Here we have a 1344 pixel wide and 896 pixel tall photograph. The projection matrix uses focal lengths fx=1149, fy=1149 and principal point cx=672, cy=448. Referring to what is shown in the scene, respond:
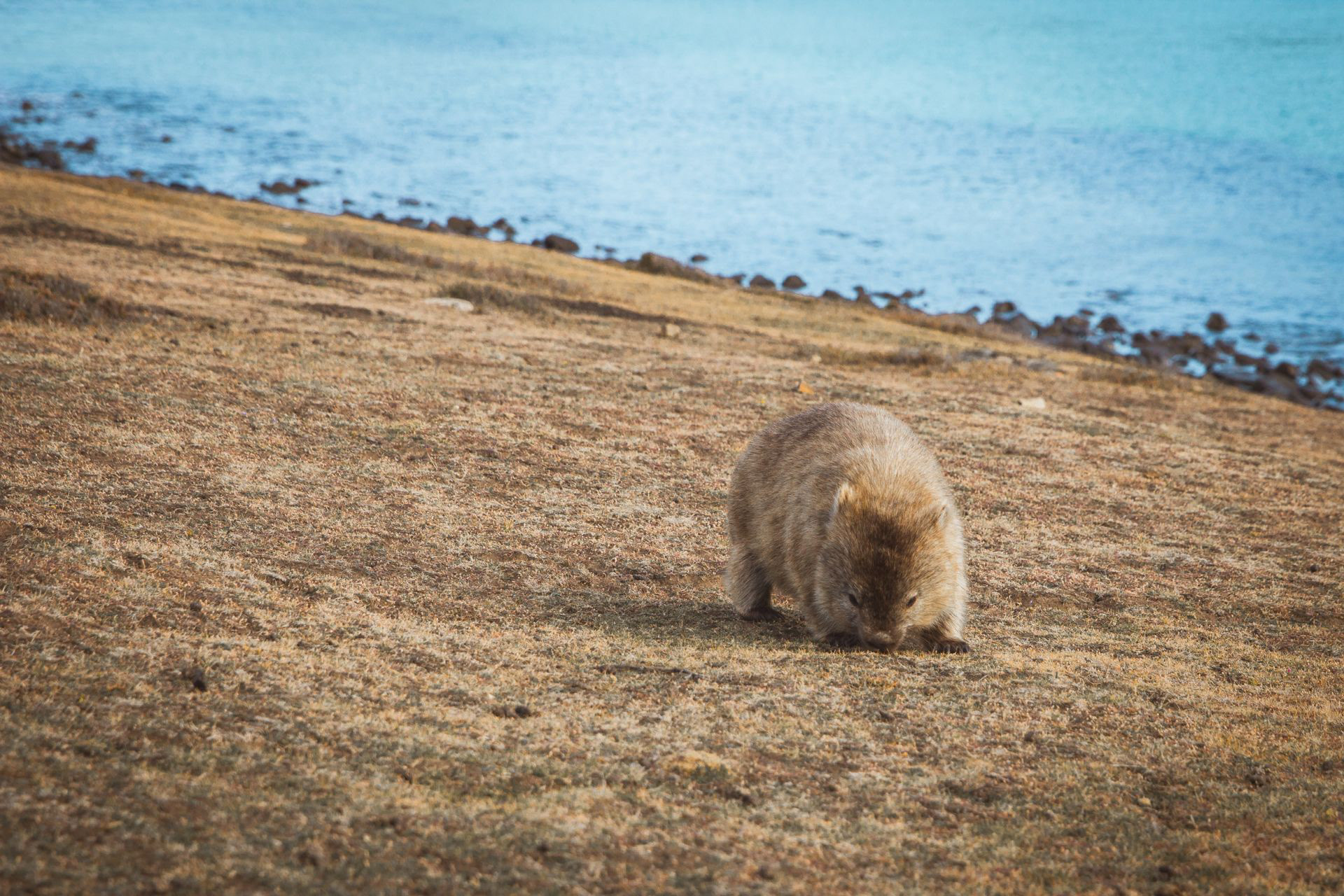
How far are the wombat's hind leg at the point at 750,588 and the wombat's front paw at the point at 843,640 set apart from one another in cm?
91

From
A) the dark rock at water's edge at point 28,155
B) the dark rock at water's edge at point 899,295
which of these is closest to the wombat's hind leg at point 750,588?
the dark rock at water's edge at point 899,295

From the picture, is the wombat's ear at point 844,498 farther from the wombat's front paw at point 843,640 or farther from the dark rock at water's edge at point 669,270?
the dark rock at water's edge at point 669,270

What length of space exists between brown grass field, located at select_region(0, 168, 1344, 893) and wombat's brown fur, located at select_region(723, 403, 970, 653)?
33cm

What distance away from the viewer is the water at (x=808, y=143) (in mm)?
56594

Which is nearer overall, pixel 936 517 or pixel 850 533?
pixel 850 533

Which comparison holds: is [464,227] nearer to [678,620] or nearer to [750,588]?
[750,588]

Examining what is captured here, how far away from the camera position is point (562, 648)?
682 cm

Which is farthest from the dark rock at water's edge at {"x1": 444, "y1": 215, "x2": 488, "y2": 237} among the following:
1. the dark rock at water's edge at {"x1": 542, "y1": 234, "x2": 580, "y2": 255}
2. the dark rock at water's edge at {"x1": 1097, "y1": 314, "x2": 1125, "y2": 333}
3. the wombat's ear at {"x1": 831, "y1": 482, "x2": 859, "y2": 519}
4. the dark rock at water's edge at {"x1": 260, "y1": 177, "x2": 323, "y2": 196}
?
the wombat's ear at {"x1": 831, "y1": 482, "x2": 859, "y2": 519}

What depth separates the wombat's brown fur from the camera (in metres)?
7.00

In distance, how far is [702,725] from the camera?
5.75 m

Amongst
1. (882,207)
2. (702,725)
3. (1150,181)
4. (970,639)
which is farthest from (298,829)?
(1150,181)

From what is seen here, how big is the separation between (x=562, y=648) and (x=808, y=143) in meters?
89.8

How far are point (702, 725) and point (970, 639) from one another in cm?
272

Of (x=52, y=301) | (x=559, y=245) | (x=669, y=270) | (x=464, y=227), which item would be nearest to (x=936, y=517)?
(x=52, y=301)
